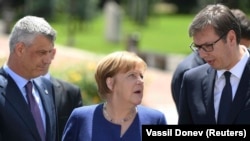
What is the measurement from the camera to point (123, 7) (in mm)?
32656

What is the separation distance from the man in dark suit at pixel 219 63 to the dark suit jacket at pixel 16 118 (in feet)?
2.75

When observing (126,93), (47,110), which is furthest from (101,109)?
(47,110)

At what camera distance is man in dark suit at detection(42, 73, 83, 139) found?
4.39 metres

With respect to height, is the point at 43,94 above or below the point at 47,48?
below

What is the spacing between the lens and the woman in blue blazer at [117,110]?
140 inches

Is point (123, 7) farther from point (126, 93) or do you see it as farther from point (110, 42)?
point (126, 93)

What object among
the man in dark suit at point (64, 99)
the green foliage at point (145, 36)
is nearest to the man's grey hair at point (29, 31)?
the man in dark suit at point (64, 99)

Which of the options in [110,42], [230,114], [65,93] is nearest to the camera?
[230,114]

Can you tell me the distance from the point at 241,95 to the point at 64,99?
1.16m

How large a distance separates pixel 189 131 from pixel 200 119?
31.3 inches

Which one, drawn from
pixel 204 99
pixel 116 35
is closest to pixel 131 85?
pixel 204 99

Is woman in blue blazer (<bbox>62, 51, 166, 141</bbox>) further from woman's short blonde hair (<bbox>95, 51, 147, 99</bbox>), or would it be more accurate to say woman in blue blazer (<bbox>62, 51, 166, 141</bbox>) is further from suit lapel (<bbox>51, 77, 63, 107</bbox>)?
suit lapel (<bbox>51, 77, 63, 107</bbox>)
